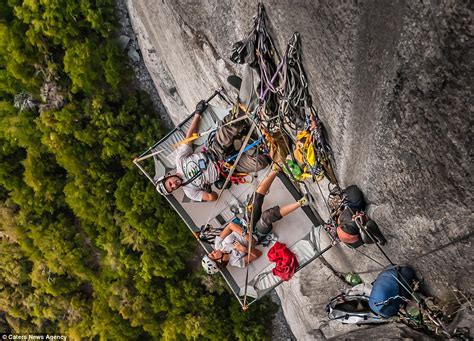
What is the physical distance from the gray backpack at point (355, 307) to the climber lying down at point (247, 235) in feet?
3.18

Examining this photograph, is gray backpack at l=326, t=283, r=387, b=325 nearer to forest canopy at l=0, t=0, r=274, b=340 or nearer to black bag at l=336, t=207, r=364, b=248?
black bag at l=336, t=207, r=364, b=248

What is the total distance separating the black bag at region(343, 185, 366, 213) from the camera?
323 centimetres

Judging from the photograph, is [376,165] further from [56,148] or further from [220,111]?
[56,148]

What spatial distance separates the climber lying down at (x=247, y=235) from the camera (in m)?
4.19

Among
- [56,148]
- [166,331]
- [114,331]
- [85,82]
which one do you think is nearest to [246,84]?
[85,82]

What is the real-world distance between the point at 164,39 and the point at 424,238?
14.6 ft

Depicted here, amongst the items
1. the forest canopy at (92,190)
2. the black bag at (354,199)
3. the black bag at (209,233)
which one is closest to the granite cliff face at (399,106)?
the black bag at (354,199)

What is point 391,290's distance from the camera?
3.30 m

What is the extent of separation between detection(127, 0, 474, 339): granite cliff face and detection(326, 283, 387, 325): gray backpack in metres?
→ 0.22

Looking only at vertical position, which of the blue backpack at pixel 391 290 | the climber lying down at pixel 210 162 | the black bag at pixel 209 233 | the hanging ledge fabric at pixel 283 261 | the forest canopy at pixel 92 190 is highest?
the forest canopy at pixel 92 190

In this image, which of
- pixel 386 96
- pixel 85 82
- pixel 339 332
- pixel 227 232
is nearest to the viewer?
pixel 386 96

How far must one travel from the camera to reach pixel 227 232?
4648 mm

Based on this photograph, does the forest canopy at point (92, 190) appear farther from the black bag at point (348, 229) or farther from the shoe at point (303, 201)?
the black bag at point (348, 229)

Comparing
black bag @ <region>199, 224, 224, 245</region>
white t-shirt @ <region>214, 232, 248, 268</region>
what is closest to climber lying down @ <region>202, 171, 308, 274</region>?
white t-shirt @ <region>214, 232, 248, 268</region>
